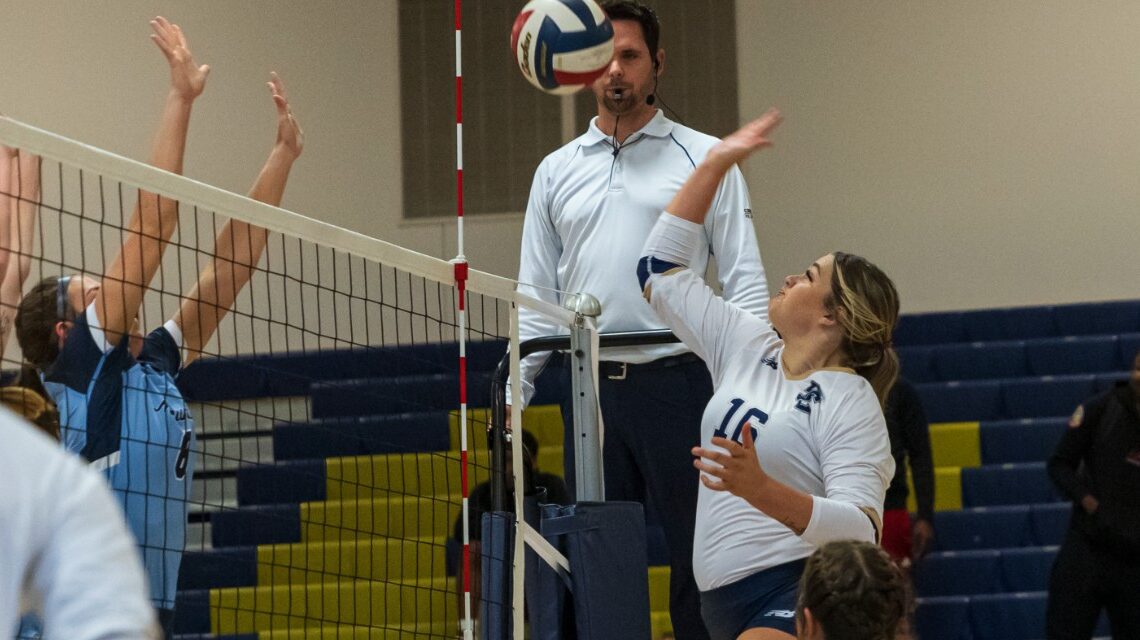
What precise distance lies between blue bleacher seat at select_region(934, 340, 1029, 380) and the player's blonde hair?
21.2ft

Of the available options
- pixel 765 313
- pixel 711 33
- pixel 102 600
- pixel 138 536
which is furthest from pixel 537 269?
pixel 711 33

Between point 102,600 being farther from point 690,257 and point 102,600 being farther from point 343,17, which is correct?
point 343,17

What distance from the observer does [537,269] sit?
4641mm

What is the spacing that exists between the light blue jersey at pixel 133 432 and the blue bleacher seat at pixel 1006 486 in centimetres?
610

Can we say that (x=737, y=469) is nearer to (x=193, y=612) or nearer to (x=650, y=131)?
(x=650, y=131)

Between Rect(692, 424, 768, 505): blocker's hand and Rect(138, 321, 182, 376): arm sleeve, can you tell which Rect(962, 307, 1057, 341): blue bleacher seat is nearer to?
Rect(138, 321, 182, 376): arm sleeve

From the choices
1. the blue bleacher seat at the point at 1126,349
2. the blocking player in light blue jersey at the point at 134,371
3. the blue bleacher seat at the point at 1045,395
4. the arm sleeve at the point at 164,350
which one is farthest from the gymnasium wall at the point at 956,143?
the blocking player in light blue jersey at the point at 134,371

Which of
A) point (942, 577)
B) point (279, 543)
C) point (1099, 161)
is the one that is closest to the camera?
point (942, 577)

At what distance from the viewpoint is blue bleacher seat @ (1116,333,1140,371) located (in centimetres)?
955

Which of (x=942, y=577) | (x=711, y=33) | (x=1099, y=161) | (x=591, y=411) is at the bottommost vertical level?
(x=942, y=577)

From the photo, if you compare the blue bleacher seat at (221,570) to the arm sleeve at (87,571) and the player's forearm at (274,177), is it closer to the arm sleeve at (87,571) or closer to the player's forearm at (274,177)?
the player's forearm at (274,177)

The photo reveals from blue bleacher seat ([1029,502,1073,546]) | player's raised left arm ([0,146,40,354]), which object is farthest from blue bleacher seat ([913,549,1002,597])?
player's raised left arm ([0,146,40,354])

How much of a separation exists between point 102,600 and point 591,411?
2680mm

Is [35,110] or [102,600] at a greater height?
[35,110]
